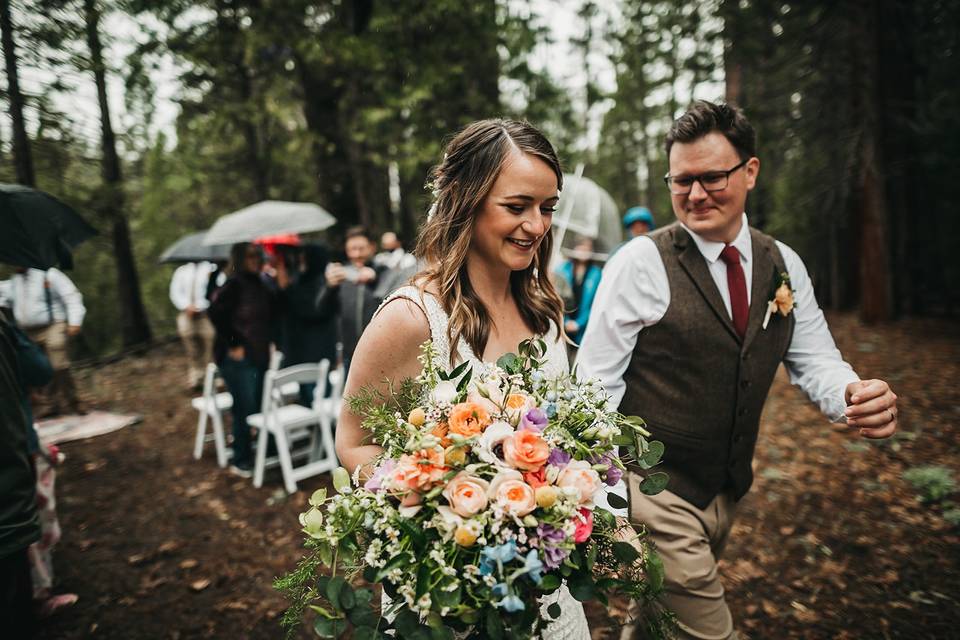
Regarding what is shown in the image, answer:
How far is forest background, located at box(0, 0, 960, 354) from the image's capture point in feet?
27.5

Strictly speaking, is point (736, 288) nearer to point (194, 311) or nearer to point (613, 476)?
point (613, 476)

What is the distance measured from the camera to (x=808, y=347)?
2572 millimetres

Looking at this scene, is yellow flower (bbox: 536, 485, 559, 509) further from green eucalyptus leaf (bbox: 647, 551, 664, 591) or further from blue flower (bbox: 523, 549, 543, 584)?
green eucalyptus leaf (bbox: 647, 551, 664, 591)

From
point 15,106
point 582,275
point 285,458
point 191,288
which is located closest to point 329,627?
point 285,458

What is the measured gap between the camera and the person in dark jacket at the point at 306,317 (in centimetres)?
652

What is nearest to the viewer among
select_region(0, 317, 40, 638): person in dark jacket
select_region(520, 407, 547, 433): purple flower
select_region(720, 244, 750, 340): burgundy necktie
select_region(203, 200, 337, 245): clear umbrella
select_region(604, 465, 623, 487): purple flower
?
select_region(520, 407, 547, 433): purple flower

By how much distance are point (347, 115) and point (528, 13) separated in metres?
3.86

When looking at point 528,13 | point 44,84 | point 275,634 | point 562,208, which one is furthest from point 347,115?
point 275,634

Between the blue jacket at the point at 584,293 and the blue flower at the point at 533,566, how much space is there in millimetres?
4748

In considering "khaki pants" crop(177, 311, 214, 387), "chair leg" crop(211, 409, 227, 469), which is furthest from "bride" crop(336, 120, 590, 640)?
"khaki pants" crop(177, 311, 214, 387)

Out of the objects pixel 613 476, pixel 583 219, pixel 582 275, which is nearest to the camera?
pixel 613 476

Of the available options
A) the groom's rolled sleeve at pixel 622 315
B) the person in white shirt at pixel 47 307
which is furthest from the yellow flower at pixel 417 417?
the person in white shirt at pixel 47 307

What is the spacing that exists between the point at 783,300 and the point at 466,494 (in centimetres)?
185

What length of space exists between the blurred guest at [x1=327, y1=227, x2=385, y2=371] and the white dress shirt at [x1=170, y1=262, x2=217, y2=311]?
4.52 metres
